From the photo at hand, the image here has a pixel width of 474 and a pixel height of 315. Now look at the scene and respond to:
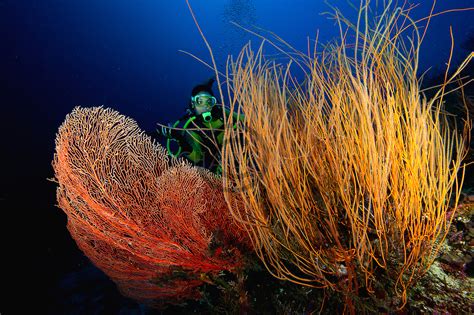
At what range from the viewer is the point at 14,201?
11008 mm

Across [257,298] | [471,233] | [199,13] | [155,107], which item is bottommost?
[257,298]

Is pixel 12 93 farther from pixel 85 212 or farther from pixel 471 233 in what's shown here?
pixel 471 233

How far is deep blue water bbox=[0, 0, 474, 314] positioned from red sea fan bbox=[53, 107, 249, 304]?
5.17 feet

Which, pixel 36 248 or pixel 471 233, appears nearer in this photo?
pixel 471 233

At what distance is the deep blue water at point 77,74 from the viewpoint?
8188 millimetres

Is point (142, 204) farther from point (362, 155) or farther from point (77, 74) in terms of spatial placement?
point (77, 74)

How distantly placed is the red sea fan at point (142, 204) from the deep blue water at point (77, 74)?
1.58 meters

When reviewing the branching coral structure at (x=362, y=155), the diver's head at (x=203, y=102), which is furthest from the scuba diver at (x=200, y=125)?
the branching coral structure at (x=362, y=155)

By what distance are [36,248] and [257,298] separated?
10.3 m

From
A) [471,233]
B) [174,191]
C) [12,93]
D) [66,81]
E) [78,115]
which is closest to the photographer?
[471,233]

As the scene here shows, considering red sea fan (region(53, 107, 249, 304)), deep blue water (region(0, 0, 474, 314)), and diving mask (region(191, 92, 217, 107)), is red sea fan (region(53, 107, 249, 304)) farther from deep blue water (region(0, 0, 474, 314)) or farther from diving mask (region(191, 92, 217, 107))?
diving mask (region(191, 92, 217, 107))

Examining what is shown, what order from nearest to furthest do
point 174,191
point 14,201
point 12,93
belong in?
1. point 174,191
2. point 14,201
3. point 12,93

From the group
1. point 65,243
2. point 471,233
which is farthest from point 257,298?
point 65,243

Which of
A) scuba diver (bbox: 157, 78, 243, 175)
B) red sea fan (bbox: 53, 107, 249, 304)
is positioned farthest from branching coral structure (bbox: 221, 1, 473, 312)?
scuba diver (bbox: 157, 78, 243, 175)
